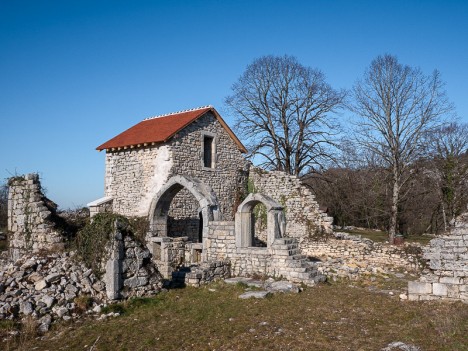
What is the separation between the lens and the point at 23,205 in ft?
39.3

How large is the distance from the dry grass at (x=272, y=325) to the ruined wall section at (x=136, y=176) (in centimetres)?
831

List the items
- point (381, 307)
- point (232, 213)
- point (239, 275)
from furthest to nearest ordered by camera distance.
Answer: point (232, 213) → point (239, 275) → point (381, 307)

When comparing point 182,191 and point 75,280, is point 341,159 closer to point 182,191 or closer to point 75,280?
point 182,191

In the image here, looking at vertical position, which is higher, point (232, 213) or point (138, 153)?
point (138, 153)

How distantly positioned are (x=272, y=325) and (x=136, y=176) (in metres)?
12.5

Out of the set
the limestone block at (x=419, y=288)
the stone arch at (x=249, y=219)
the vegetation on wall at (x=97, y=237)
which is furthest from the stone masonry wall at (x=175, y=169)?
the limestone block at (x=419, y=288)

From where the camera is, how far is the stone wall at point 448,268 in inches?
344

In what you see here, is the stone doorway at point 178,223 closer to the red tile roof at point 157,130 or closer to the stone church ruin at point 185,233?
the stone church ruin at point 185,233

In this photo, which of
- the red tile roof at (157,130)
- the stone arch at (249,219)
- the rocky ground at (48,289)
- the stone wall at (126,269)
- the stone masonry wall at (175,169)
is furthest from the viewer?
the red tile roof at (157,130)

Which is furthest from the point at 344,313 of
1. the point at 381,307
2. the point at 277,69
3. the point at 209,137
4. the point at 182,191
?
the point at 277,69

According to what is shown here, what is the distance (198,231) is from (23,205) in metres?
8.72

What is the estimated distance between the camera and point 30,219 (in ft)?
38.0

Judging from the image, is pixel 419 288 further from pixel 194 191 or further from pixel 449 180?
pixel 449 180

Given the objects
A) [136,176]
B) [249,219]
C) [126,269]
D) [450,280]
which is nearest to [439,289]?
[450,280]
